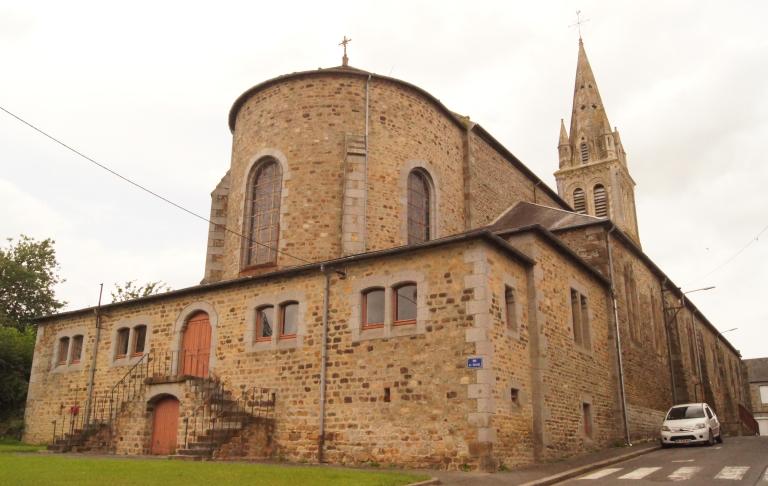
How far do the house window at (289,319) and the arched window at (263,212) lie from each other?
12.6 feet

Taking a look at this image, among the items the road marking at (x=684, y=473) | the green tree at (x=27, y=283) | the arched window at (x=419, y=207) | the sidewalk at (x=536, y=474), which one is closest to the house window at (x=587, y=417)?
the sidewalk at (x=536, y=474)

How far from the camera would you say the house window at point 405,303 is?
13852mm

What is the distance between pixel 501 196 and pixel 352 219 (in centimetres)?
884

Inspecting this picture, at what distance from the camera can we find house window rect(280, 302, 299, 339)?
51.0ft

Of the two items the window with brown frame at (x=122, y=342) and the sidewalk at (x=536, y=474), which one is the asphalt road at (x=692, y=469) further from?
the window with brown frame at (x=122, y=342)

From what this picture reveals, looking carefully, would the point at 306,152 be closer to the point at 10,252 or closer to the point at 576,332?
the point at 576,332

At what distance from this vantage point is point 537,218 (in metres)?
23.1

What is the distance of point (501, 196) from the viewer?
25.6 meters

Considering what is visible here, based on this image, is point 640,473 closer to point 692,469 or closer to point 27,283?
point 692,469

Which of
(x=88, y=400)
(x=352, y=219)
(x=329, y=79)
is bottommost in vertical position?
(x=88, y=400)

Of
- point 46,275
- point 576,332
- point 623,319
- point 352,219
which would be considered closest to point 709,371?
point 623,319

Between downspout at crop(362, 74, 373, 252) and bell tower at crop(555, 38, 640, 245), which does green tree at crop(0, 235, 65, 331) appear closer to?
downspout at crop(362, 74, 373, 252)

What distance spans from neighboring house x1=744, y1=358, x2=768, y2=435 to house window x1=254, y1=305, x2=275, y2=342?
60.0 meters

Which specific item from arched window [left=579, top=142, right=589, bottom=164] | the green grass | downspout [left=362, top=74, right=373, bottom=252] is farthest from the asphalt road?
arched window [left=579, top=142, right=589, bottom=164]
